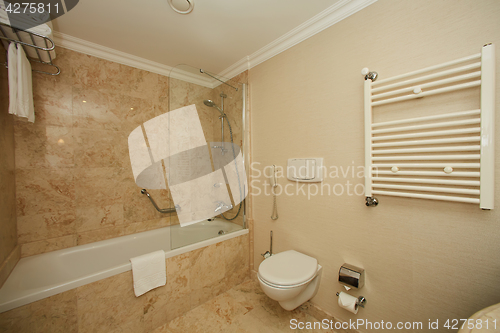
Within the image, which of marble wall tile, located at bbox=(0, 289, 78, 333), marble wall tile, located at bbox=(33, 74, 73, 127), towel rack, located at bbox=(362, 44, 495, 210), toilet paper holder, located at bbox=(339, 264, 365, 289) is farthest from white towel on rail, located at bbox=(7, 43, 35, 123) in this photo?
toilet paper holder, located at bbox=(339, 264, 365, 289)

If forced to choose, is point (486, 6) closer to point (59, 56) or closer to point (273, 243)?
point (273, 243)

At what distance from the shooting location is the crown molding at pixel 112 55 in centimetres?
178

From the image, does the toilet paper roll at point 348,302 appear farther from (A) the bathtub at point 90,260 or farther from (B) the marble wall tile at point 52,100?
(B) the marble wall tile at point 52,100

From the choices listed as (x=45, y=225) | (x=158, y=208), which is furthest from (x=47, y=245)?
(x=158, y=208)

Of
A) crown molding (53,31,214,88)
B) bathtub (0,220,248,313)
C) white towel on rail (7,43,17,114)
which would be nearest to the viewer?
bathtub (0,220,248,313)

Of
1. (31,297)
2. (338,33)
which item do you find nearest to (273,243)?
(31,297)

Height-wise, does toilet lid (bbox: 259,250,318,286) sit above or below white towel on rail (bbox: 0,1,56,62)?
below

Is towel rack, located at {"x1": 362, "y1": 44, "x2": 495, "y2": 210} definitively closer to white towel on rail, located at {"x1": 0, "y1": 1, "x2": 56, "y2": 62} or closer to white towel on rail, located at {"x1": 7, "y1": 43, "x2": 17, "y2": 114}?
white towel on rail, located at {"x1": 0, "y1": 1, "x2": 56, "y2": 62}

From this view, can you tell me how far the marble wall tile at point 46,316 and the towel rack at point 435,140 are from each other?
6.50 ft

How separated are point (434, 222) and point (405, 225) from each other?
135 millimetres

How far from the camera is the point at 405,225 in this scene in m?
1.19

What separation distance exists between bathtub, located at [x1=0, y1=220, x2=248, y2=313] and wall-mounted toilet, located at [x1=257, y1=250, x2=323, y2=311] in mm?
627

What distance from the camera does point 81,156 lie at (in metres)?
1.87

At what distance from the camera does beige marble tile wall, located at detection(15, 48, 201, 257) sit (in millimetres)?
1668
